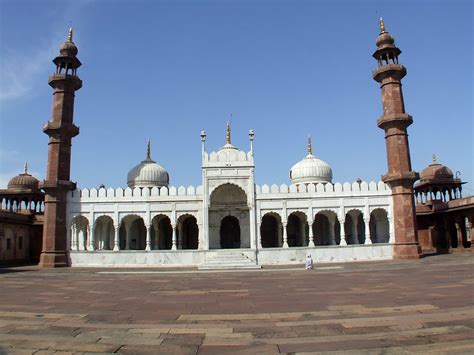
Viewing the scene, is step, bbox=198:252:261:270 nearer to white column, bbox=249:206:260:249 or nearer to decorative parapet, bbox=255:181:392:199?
white column, bbox=249:206:260:249

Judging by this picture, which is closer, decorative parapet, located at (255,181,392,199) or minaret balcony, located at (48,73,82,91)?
decorative parapet, located at (255,181,392,199)

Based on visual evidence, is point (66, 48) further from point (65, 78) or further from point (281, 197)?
point (281, 197)

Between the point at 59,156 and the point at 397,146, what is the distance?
2184cm

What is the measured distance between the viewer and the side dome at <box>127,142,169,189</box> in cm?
3309

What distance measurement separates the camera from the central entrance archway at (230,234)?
29.2m

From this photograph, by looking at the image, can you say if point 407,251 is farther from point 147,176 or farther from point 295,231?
point 147,176

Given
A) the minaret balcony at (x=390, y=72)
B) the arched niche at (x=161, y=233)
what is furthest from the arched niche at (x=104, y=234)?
the minaret balcony at (x=390, y=72)

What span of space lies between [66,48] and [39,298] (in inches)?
851

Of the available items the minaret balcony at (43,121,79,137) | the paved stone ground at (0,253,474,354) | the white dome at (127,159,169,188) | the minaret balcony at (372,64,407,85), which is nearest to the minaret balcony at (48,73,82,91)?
the minaret balcony at (43,121,79,137)

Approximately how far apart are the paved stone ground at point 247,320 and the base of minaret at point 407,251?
13.7 m

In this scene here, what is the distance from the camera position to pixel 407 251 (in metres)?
24.3

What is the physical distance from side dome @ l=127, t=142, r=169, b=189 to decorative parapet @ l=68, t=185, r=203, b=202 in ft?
23.4

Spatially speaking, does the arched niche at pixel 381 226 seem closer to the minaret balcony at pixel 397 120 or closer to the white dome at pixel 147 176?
the minaret balcony at pixel 397 120

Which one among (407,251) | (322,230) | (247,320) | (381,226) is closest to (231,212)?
(322,230)
